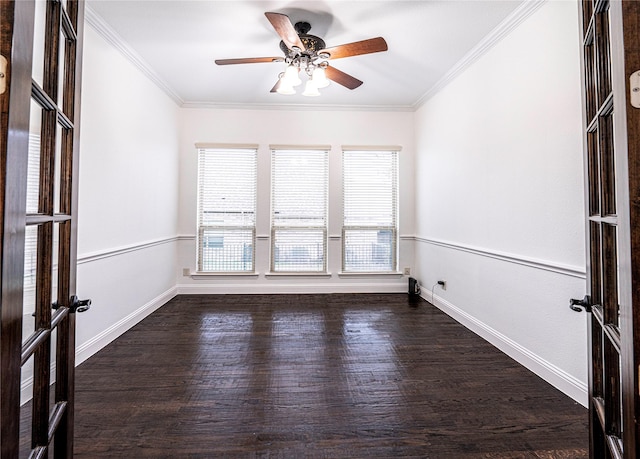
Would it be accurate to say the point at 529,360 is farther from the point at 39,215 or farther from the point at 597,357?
the point at 39,215

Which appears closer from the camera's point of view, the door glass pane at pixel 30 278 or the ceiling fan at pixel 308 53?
the door glass pane at pixel 30 278

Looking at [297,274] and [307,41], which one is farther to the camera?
[297,274]

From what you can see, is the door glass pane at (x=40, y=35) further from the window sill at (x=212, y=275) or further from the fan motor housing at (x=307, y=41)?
the window sill at (x=212, y=275)

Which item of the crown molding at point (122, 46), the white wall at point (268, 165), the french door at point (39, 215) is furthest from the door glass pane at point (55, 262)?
the white wall at point (268, 165)

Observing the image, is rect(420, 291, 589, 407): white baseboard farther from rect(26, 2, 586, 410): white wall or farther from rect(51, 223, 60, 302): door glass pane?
rect(51, 223, 60, 302): door glass pane

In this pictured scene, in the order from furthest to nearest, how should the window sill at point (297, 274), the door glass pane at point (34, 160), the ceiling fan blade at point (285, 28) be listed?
the window sill at point (297, 274), the ceiling fan blade at point (285, 28), the door glass pane at point (34, 160)

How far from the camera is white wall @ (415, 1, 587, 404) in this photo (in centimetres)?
195

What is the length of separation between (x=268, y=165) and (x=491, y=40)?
2.91 meters

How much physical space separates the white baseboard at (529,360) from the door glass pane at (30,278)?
2.48 metres

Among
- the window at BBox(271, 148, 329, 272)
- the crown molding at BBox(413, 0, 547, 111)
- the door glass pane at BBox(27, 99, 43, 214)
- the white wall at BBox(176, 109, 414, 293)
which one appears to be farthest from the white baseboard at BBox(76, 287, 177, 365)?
the crown molding at BBox(413, 0, 547, 111)

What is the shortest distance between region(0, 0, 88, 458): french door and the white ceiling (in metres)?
1.68

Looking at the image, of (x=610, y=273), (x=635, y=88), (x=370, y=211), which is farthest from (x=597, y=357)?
(x=370, y=211)

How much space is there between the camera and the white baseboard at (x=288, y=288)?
4.39 meters

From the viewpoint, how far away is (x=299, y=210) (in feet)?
14.8
